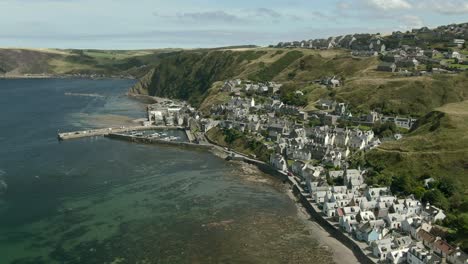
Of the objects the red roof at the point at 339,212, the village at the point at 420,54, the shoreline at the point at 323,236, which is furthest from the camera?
the village at the point at 420,54

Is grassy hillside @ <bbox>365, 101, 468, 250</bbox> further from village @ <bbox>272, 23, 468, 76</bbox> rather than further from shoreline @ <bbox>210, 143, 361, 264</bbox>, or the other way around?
village @ <bbox>272, 23, 468, 76</bbox>

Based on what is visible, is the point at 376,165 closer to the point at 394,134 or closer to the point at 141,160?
the point at 394,134

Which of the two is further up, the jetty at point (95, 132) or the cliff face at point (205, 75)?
the cliff face at point (205, 75)

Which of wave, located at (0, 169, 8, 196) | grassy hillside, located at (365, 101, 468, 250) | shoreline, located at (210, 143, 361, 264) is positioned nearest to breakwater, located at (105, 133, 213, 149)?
shoreline, located at (210, 143, 361, 264)

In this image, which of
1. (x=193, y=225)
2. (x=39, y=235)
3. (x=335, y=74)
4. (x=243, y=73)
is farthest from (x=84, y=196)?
(x=243, y=73)

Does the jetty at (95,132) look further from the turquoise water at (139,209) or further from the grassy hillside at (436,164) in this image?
the grassy hillside at (436,164)

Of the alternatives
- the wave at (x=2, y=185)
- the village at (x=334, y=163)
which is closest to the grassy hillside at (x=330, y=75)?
the village at (x=334, y=163)

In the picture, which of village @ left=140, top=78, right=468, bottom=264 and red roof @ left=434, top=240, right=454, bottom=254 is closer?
red roof @ left=434, top=240, right=454, bottom=254
